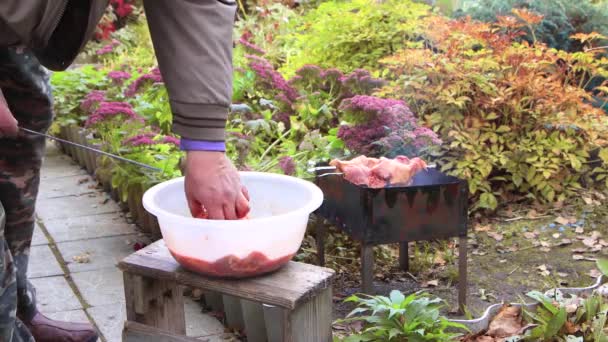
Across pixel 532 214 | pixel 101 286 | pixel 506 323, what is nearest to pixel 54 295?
pixel 101 286

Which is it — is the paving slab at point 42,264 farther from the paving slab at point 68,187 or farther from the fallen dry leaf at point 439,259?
the fallen dry leaf at point 439,259

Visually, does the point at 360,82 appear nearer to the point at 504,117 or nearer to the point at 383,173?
the point at 504,117

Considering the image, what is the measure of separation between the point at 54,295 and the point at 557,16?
4.28m

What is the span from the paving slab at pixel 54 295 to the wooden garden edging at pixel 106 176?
577 mm

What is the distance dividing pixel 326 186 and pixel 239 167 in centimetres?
51

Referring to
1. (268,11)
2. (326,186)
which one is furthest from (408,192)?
(268,11)

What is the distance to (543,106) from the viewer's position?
447 centimetres

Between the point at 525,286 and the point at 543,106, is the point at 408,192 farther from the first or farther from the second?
the point at 543,106

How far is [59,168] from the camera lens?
592 cm

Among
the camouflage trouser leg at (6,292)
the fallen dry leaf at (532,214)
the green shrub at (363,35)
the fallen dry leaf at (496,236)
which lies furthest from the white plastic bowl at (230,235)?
the green shrub at (363,35)

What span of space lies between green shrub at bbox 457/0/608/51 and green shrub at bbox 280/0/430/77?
808 mm

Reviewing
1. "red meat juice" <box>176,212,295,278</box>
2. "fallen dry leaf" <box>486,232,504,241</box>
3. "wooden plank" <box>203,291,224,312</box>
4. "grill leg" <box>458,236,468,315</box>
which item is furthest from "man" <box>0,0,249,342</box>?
"fallen dry leaf" <box>486,232,504,241</box>

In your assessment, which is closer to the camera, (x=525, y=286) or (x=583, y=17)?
(x=525, y=286)

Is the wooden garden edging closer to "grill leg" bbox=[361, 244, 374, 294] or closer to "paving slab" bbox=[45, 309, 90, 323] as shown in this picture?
"paving slab" bbox=[45, 309, 90, 323]
